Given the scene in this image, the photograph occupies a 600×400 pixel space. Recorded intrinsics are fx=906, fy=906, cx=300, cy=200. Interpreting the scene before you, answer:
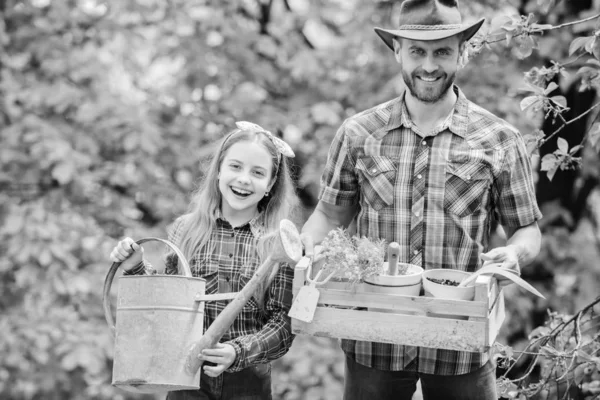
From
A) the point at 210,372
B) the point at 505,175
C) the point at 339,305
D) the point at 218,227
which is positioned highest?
the point at 505,175

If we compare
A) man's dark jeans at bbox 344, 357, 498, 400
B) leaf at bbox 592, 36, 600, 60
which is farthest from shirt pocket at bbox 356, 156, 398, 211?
leaf at bbox 592, 36, 600, 60

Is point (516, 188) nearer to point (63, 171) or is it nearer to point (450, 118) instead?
point (450, 118)

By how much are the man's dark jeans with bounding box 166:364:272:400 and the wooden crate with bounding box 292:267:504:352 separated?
423 millimetres

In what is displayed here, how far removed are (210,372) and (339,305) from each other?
43cm

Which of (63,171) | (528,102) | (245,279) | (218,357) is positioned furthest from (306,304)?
(63,171)

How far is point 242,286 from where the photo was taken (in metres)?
2.79

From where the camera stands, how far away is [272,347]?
8.90 ft

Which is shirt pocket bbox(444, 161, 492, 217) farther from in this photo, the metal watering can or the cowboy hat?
the metal watering can

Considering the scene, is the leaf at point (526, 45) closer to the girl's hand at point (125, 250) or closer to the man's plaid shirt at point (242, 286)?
the man's plaid shirt at point (242, 286)

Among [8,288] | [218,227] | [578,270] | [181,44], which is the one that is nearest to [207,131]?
[181,44]

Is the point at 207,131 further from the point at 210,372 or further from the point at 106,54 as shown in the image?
the point at 210,372

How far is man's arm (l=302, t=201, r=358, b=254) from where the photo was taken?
2.91 meters

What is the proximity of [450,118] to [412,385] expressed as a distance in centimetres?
82

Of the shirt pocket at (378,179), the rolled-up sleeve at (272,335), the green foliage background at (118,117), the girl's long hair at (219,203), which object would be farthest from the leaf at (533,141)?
the green foliage background at (118,117)
